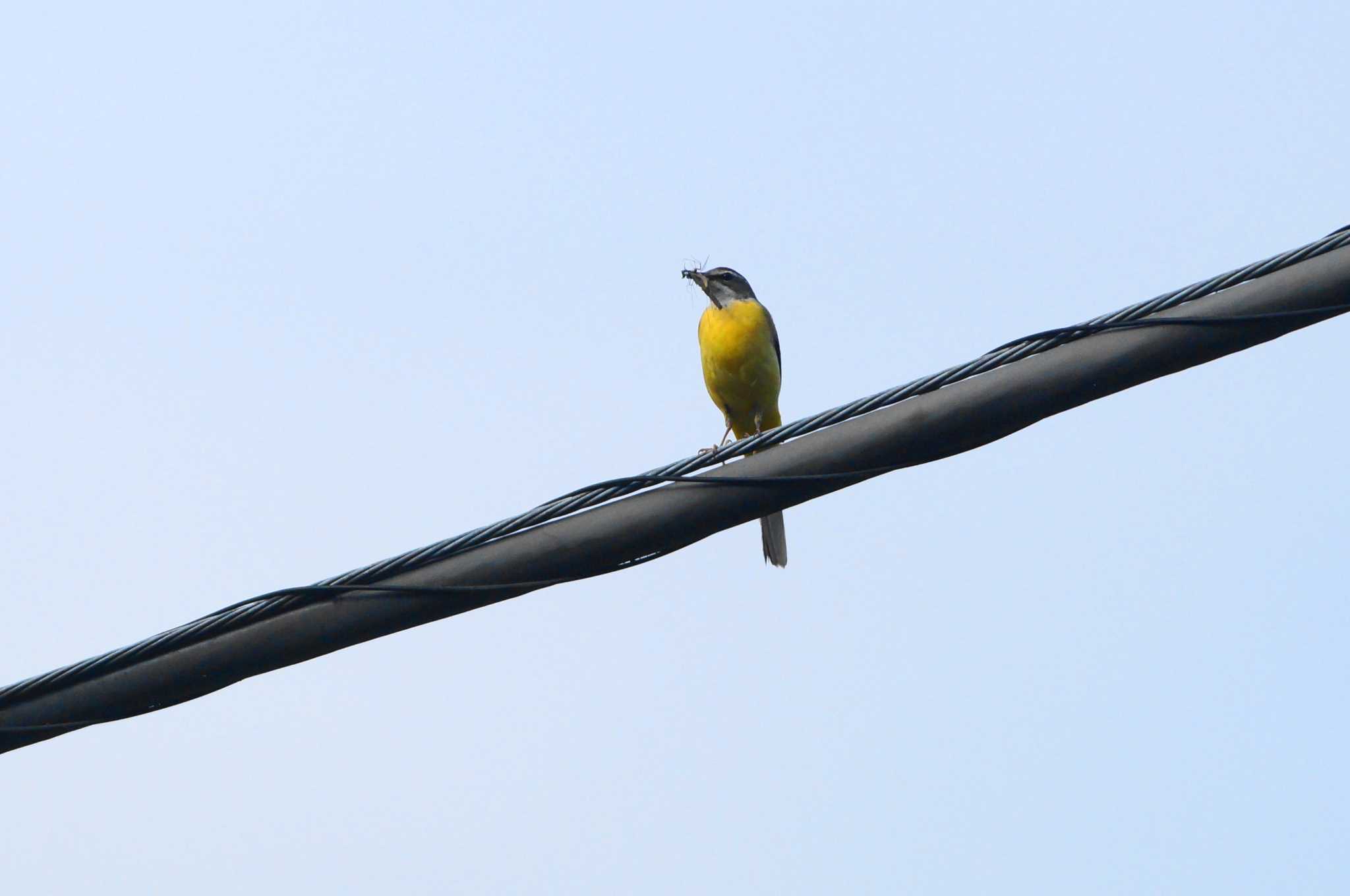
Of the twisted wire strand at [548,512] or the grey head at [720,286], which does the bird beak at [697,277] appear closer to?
the grey head at [720,286]

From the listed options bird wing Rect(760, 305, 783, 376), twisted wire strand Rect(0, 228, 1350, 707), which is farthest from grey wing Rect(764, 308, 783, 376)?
twisted wire strand Rect(0, 228, 1350, 707)

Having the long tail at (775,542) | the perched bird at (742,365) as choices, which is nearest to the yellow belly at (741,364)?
the perched bird at (742,365)

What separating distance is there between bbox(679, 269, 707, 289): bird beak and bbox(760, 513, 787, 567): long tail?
1.77 meters

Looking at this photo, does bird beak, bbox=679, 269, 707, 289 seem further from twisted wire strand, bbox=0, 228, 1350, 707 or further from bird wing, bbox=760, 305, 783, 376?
twisted wire strand, bbox=0, 228, 1350, 707

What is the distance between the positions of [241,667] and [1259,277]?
9.89 feet

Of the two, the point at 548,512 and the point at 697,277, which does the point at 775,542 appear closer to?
the point at 697,277

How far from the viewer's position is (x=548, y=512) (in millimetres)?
4418

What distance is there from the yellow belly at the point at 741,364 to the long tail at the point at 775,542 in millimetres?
660

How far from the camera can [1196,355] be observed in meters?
4.30

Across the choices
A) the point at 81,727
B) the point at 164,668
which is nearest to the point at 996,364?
the point at 164,668

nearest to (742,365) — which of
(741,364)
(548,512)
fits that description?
(741,364)

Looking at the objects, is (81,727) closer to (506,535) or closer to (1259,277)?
(506,535)

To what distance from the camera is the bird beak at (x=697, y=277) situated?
1052 centimetres

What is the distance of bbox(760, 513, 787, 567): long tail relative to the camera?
382 inches
